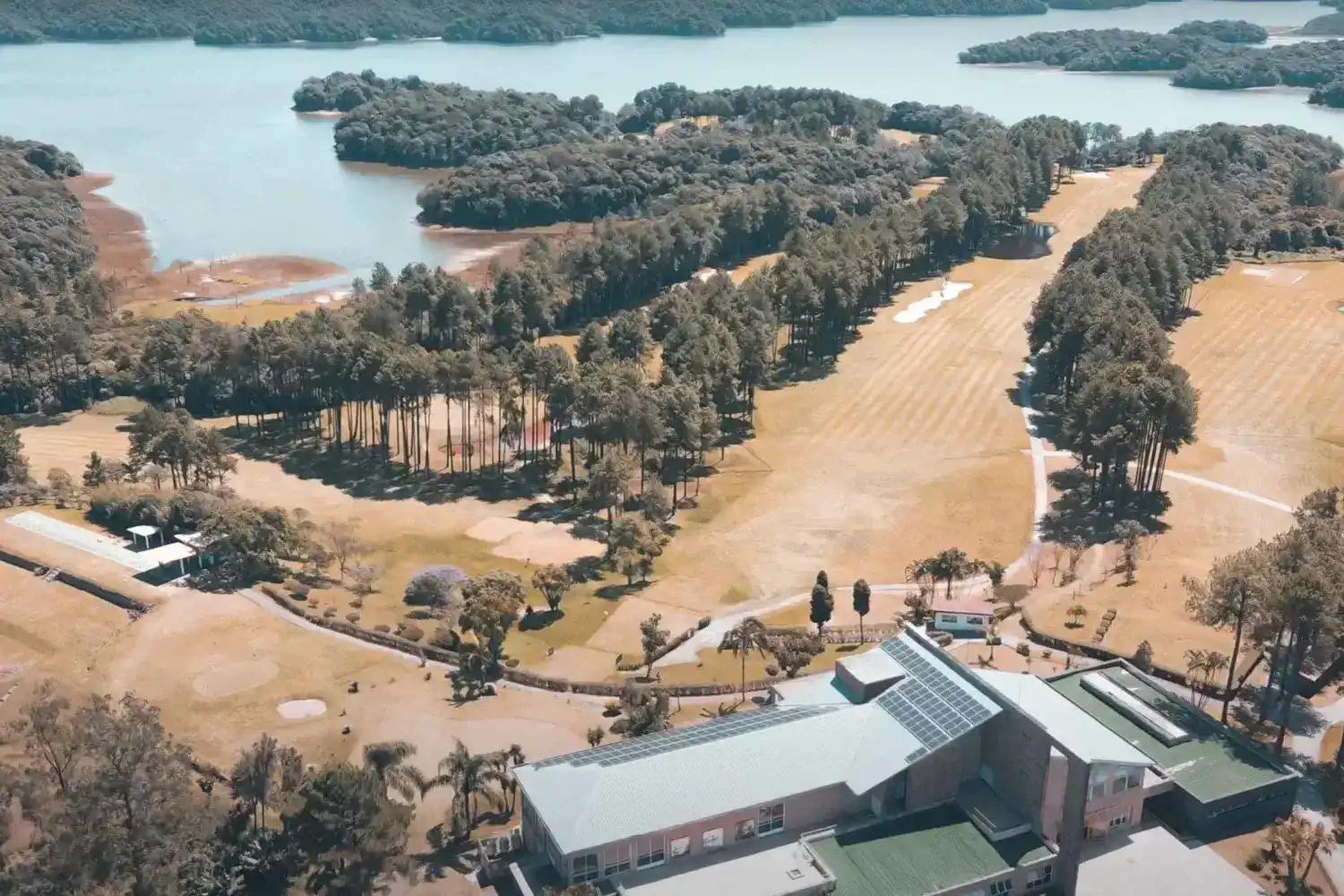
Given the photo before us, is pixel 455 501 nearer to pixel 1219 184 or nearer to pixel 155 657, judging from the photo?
pixel 155 657

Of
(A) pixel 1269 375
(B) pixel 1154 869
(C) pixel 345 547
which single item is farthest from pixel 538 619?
(A) pixel 1269 375

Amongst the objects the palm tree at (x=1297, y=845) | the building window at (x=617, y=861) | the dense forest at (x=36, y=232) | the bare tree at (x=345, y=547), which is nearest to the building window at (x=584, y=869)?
the building window at (x=617, y=861)

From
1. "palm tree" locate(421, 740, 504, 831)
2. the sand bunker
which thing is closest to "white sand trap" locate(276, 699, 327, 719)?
the sand bunker

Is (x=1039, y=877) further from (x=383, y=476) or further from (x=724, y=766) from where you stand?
(x=383, y=476)

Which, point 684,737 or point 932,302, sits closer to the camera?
point 684,737

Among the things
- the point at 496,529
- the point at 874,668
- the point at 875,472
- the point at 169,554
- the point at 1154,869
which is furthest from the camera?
the point at 875,472

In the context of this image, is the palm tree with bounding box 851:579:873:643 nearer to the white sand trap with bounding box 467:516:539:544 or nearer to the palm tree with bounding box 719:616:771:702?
the palm tree with bounding box 719:616:771:702
